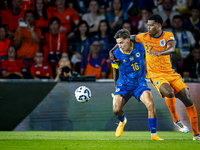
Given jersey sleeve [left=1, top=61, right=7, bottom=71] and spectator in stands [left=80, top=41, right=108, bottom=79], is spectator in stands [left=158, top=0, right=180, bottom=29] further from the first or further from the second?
jersey sleeve [left=1, top=61, right=7, bottom=71]

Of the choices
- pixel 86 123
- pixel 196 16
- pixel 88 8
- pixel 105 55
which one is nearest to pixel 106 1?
pixel 88 8

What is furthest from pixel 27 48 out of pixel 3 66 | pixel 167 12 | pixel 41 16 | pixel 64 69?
pixel 167 12

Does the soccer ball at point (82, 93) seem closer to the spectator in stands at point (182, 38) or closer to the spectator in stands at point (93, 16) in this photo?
the spectator in stands at point (93, 16)

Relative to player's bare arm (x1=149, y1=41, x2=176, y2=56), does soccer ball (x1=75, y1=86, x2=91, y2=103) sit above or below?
below

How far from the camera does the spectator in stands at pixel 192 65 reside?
6516 mm

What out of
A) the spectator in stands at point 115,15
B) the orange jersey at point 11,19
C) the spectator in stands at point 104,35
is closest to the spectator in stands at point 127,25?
the spectator in stands at point 115,15

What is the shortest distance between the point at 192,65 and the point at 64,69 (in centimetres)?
301

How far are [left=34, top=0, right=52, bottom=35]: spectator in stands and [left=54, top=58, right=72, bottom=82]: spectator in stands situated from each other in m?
1.15

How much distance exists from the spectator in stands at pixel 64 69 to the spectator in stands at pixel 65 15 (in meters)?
1.10

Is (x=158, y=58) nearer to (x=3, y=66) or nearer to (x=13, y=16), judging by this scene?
(x=3, y=66)

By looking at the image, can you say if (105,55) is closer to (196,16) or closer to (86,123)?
(86,123)

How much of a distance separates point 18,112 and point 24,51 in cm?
150

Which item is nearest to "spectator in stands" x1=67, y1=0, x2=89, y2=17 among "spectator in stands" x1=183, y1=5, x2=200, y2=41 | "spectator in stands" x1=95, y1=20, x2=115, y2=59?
"spectator in stands" x1=95, y1=20, x2=115, y2=59

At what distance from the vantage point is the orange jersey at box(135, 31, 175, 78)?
471 cm
